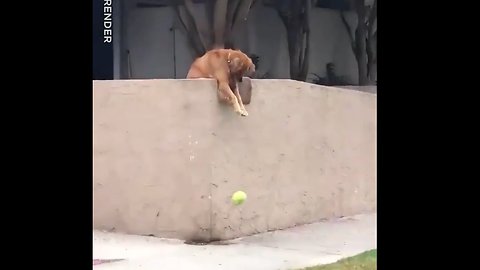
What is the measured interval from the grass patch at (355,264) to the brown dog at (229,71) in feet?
5.58

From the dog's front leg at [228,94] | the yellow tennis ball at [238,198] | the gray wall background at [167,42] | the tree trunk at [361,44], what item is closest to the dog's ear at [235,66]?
the dog's front leg at [228,94]

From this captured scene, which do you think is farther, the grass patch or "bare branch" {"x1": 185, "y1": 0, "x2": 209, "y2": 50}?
"bare branch" {"x1": 185, "y1": 0, "x2": 209, "y2": 50}

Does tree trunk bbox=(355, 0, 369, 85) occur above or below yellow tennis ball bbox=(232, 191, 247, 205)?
above

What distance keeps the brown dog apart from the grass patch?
67.0 inches

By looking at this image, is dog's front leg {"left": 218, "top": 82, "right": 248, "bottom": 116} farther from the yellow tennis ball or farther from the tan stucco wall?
the yellow tennis ball

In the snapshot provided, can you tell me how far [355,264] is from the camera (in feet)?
17.6

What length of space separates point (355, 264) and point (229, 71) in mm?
2093

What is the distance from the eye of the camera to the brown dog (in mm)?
6312

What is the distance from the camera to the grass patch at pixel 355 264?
17.1 ft

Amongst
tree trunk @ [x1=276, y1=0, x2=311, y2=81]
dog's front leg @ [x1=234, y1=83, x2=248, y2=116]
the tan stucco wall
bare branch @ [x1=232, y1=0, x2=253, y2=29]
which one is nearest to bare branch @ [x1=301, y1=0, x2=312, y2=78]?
tree trunk @ [x1=276, y1=0, x2=311, y2=81]

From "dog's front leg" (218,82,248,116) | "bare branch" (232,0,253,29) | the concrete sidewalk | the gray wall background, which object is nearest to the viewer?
the concrete sidewalk

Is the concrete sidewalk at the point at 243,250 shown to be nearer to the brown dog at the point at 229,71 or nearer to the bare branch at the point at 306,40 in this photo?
the brown dog at the point at 229,71
